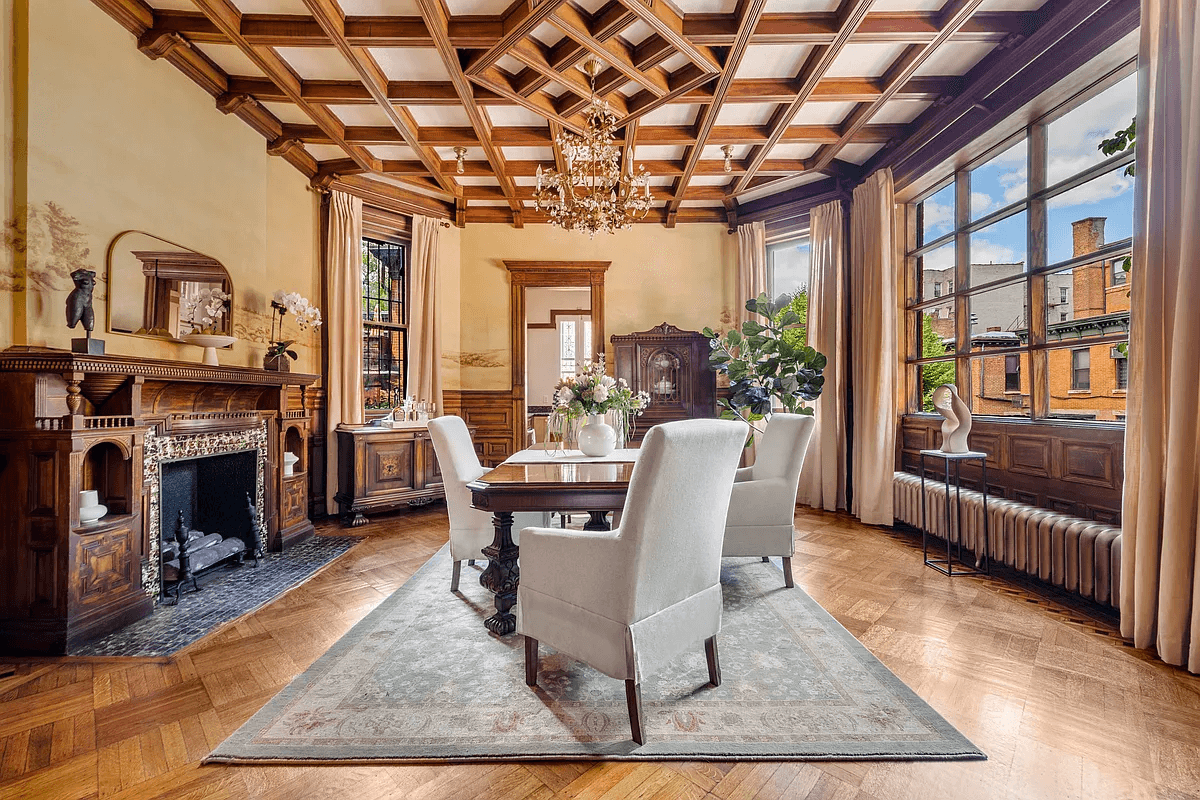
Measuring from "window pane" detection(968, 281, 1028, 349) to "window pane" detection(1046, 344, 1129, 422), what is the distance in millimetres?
344

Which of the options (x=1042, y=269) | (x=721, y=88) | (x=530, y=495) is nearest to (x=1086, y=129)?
(x=1042, y=269)

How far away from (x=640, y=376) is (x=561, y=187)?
284 cm

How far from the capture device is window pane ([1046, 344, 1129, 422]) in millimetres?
2857

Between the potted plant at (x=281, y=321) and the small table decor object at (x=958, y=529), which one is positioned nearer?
the small table decor object at (x=958, y=529)

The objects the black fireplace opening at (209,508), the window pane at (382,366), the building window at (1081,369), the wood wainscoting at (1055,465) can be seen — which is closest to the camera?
the wood wainscoting at (1055,465)

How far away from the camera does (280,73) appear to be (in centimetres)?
342

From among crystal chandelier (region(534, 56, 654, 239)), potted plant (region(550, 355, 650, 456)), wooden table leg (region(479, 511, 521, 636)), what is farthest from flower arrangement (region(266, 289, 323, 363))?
wooden table leg (region(479, 511, 521, 636))

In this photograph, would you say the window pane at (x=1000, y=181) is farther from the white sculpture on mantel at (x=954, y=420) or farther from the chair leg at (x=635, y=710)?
the chair leg at (x=635, y=710)

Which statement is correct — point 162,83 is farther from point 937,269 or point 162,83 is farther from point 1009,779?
point 937,269

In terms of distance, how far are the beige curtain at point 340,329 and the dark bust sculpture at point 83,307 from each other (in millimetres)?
2468

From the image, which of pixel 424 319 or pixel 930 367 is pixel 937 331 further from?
pixel 424 319

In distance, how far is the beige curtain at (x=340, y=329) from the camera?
499 centimetres

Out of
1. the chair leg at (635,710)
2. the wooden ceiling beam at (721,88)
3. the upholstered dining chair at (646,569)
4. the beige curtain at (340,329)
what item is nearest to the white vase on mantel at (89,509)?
the upholstered dining chair at (646,569)

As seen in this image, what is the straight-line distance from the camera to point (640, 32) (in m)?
3.15
